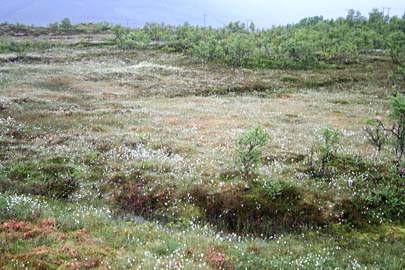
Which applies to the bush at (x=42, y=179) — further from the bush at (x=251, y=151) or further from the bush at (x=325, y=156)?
the bush at (x=325, y=156)

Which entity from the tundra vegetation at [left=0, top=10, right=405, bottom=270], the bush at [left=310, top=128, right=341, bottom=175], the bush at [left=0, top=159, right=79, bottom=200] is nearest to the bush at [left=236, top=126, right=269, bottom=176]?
the tundra vegetation at [left=0, top=10, right=405, bottom=270]

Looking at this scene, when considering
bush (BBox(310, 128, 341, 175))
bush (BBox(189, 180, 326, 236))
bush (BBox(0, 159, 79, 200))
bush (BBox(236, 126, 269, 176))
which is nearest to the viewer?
bush (BBox(189, 180, 326, 236))

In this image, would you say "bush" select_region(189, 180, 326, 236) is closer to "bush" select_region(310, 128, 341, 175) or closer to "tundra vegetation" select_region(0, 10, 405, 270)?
"tundra vegetation" select_region(0, 10, 405, 270)

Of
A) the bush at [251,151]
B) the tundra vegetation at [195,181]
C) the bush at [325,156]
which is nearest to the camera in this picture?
the tundra vegetation at [195,181]

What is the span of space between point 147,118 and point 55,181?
15863 millimetres

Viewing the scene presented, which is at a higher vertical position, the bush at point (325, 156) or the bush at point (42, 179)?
the bush at point (325, 156)

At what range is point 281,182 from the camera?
20.6 metres

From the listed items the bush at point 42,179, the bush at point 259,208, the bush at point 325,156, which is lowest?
the bush at point 259,208

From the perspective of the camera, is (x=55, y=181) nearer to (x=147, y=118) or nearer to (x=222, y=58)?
(x=147, y=118)

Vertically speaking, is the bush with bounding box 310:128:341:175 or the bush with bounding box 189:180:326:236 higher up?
the bush with bounding box 310:128:341:175

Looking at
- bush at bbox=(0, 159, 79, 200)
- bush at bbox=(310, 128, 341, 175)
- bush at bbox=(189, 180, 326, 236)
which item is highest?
bush at bbox=(310, 128, 341, 175)

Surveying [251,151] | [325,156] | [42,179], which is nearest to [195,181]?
[251,151]

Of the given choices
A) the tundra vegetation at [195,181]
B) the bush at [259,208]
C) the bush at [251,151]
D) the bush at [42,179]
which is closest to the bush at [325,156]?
the tundra vegetation at [195,181]

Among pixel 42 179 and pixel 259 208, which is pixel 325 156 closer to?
pixel 259 208
